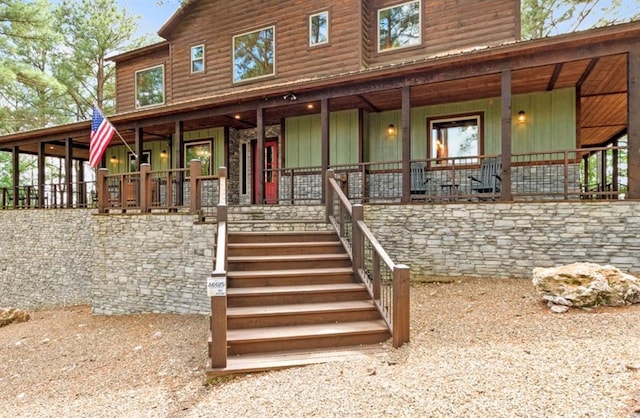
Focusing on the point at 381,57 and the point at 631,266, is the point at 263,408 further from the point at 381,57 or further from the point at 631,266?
the point at 381,57

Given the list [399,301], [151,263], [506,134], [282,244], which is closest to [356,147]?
[506,134]

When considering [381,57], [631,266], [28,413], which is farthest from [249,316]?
[381,57]

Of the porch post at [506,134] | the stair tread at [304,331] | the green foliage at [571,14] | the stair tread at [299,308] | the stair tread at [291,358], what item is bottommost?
the stair tread at [291,358]

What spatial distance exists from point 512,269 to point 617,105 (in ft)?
21.2

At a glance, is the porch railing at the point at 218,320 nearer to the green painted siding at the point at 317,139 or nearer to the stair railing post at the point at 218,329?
the stair railing post at the point at 218,329

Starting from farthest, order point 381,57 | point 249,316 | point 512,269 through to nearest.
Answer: point 381,57 → point 512,269 → point 249,316

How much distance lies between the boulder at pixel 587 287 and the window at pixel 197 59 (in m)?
11.6

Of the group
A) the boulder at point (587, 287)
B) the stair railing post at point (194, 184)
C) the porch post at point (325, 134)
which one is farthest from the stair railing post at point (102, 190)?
the boulder at point (587, 287)

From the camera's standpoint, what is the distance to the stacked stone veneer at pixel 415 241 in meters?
6.07

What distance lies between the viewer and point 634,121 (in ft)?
19.8

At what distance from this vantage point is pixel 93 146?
9453mm

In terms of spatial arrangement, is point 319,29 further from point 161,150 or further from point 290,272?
point 290,272

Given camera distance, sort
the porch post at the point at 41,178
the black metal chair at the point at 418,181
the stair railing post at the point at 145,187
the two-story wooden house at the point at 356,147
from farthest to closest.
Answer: the porch post at the point at 41,178
the black metal chair at the point at 418,181
the stair railing post at the point at 145,187
the two-story wooden house at the point at 356,147

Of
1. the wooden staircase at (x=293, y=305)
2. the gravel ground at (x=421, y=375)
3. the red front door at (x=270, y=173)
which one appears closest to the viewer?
the gravel ground at (x=421, y=375)
